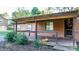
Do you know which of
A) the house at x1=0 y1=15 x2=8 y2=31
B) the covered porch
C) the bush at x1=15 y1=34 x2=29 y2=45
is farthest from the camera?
the covered porch

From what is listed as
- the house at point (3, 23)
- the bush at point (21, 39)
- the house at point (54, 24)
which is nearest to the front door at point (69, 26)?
the house at point (54, 24)

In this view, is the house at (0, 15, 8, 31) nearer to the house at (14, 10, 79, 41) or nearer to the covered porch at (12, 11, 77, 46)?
the house at (14, 10, 79, 41)

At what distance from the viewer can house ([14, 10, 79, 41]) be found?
10.0 feet

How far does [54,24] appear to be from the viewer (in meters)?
4.63

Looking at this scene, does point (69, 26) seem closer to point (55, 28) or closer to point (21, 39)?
point (55, 28)

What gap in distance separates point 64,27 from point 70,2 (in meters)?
2.84

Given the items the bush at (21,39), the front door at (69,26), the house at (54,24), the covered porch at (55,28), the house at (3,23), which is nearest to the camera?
the house at (3,23)

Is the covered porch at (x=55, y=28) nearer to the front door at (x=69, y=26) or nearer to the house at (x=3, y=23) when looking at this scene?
the front door at (x=69, y=26)

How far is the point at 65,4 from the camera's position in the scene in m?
1.72

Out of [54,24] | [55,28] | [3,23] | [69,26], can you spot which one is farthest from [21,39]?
[54,24]

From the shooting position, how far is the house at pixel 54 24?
120 inches

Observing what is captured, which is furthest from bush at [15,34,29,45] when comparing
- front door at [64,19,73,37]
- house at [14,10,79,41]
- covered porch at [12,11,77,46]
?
front door at [64,19,73,37]
